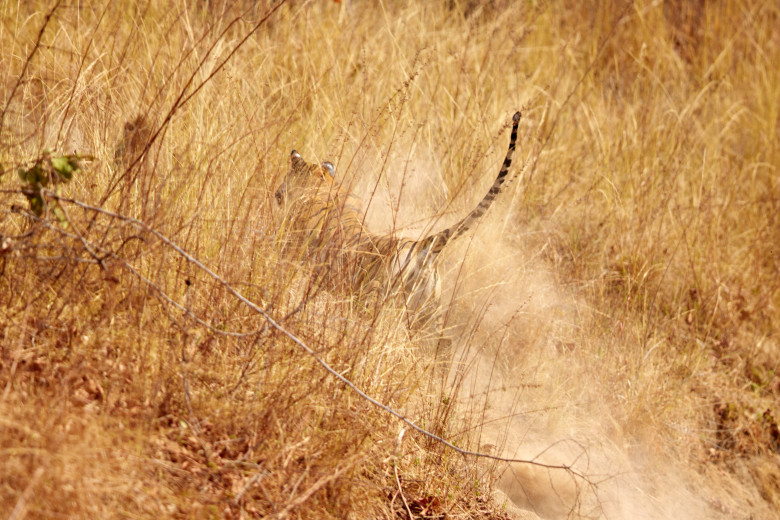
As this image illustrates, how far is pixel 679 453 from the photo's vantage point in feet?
14.4

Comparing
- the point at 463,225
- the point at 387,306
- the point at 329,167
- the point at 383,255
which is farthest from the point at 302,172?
the point at 387,306

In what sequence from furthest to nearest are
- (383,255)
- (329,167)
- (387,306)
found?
1. (329,167)
2. (383,255)
3. (387,306)

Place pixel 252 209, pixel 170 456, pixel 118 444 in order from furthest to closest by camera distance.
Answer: pixel 252 209 < pixel 170 456 < pixel 118 444

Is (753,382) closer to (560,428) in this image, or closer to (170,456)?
(560,428)

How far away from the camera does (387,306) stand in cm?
317

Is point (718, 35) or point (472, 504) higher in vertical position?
point (718, 35)

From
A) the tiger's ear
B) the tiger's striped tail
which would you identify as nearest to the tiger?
the tiger's striped tail

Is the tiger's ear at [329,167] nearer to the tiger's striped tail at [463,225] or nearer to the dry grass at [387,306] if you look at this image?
the dry grass at [387,306]

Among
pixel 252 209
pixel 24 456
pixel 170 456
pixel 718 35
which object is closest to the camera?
pixel 24 456

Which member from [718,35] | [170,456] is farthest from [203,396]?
[718,35]

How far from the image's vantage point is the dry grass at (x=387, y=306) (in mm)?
2287

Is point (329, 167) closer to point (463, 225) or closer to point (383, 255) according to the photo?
point (383, 255)

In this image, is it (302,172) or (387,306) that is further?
(302,172)

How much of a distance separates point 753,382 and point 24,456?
479 centimetres
